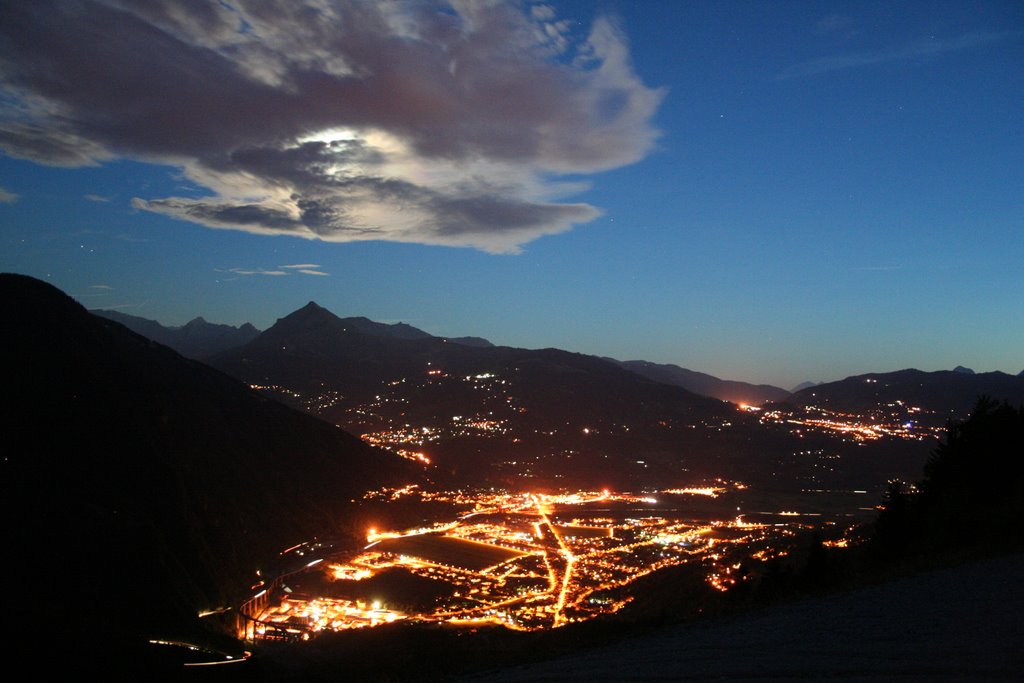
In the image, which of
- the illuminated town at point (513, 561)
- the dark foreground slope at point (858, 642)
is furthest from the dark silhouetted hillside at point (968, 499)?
the illuminated town at point (513, 561)

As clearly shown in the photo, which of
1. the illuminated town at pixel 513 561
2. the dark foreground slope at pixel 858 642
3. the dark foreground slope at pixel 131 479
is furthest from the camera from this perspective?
the illuminated town at pixel 513 561

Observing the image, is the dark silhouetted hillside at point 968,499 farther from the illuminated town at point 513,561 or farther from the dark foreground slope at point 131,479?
the dark foreground slope at point 131,479

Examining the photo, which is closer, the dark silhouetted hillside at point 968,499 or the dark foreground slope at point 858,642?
the dark foreground slope at point 858,642

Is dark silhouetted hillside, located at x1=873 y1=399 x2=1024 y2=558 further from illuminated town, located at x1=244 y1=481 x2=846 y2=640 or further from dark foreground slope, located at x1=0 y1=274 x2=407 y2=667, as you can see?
dark foreground slope, located at x1=0 y1=274 x2=407 y2=667

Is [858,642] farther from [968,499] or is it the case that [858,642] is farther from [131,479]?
[131,479]

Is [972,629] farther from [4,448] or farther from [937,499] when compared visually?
[4,448]

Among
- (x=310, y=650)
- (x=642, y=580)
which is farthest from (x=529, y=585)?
(x=310, y=650)
